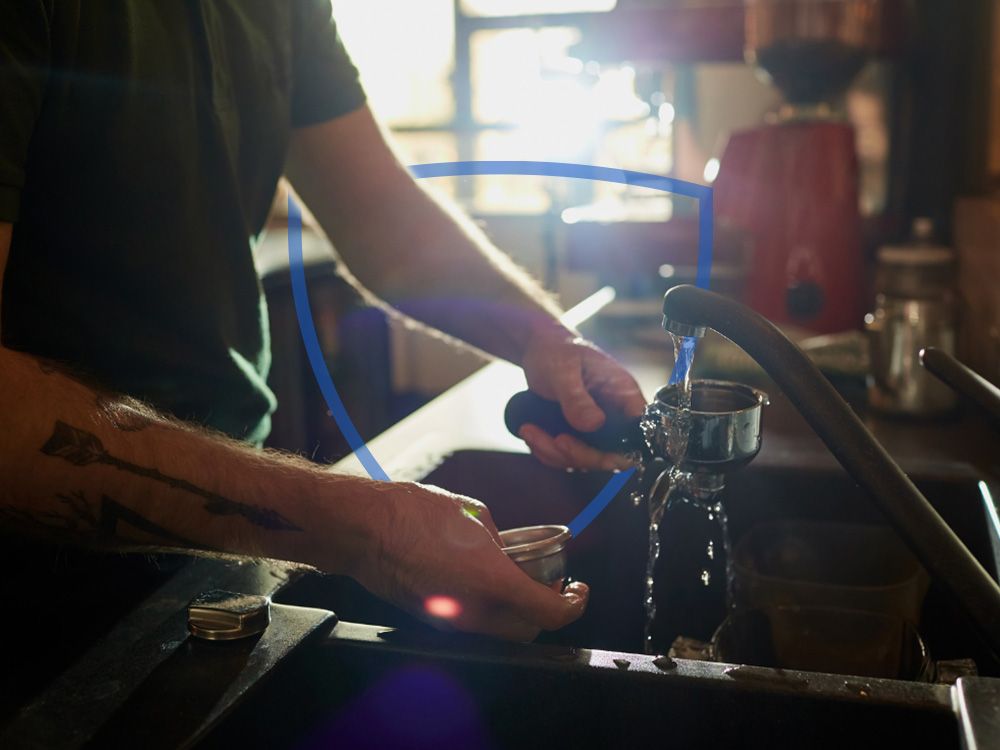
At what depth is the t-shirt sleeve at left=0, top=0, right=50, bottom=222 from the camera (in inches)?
29.0

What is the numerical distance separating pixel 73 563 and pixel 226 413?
0.36 m

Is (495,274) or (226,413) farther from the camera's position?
(495,274)

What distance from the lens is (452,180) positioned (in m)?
5.32

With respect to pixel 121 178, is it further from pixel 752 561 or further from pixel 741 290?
pixel 741 290

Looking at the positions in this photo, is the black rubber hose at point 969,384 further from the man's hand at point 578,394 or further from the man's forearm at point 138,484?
the man's forearm at point 138,484

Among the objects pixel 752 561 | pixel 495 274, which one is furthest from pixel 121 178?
pixel 752 561

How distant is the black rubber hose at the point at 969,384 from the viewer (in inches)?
28.6

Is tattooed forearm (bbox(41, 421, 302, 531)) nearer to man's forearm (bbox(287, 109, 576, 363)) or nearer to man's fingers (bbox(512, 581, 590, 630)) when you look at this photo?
man's fingers (bbox(512, 581, 590, 630))

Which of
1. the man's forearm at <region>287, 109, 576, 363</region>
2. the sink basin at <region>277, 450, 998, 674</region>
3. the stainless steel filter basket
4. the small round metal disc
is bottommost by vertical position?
the sink basin at <region>277, 450, 998, 674</region>

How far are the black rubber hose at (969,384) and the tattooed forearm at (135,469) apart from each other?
1.58ft

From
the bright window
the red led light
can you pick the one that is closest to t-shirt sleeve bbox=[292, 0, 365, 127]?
the red led light

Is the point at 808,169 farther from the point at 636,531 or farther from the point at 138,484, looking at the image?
the point at 138,484

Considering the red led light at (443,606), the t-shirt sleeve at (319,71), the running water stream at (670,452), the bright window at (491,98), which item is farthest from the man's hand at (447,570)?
the bright window at (491,98)

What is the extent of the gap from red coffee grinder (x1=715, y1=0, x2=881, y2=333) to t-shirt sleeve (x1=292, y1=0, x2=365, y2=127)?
851 mm
